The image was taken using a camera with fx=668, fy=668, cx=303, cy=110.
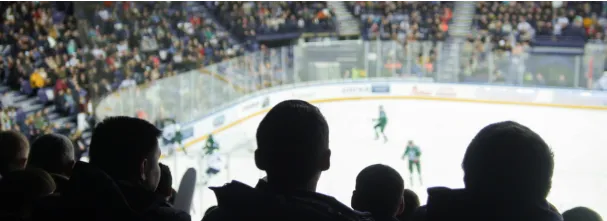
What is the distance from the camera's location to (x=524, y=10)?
47.0ft

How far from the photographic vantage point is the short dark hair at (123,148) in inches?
68.9

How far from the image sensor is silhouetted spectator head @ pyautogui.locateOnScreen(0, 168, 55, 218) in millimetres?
1991

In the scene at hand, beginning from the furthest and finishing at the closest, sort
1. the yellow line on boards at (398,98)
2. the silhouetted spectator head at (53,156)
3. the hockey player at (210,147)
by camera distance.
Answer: the yellow line on boards at (398,98)
the hockey player at (210,147)
the silhouetted spectator head at (53,156)

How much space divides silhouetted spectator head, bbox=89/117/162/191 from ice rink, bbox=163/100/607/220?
5940mm

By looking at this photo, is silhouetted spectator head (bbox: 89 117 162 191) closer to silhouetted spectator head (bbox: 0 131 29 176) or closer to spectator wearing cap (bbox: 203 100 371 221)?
spectator wearing cap (bbox: 203 100 371 221)

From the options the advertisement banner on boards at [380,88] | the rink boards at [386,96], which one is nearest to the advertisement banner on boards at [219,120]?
the rink boards at [386,96]

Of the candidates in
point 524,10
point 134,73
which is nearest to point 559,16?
point 524,10

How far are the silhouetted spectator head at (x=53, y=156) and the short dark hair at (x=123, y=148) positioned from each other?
856mm

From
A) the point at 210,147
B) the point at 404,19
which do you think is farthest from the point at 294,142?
the point at 404,19

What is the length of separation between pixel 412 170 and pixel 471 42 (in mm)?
5429

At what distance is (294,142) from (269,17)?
500 inches

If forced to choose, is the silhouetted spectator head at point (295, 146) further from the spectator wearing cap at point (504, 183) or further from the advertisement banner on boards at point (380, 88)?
the advertisement banner on boards at point (380, 88)

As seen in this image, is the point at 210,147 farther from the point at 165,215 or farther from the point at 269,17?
the point at 165,215

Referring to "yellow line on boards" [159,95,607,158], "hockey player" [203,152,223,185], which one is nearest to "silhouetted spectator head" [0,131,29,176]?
"hockey player" [203,152,223,185]
